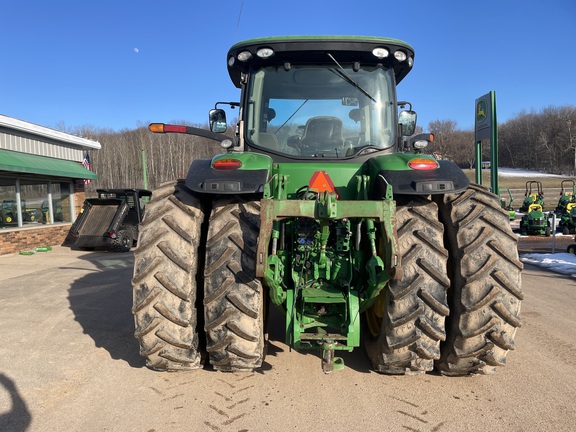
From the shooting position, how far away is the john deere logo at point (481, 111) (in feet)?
32.2

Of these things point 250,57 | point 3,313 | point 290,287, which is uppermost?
point 250,57

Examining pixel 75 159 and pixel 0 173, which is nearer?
pixel 0 173

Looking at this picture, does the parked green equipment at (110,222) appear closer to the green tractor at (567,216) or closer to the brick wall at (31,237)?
the brick wall at (31,237)

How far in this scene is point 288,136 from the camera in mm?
3717

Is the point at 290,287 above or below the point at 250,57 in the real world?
below

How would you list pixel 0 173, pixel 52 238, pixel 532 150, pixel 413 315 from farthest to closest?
pixel 532 150 < pixel 52 238 < pixel 0 173 < pixel 413 315

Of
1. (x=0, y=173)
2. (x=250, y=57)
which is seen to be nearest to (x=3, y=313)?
(x=250, y=57)

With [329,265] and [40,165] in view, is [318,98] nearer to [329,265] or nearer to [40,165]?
[329,265]

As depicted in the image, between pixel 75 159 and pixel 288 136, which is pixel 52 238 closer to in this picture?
pixel 75 159

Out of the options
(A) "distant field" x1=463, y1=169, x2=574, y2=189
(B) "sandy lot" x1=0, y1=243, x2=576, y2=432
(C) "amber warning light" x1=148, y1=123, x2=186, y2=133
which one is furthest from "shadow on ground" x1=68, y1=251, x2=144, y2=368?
(A) "distant field" x1=463, y1=169, x2=574, y2=189

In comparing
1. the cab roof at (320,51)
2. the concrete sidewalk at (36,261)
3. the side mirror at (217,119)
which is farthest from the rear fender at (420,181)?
the concrete sidewalk at (36,261)

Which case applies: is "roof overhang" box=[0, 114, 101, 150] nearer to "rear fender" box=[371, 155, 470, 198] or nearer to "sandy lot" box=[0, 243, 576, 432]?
"sandy lot" box=[0, 243, 576, 432]

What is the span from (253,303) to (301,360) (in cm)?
104

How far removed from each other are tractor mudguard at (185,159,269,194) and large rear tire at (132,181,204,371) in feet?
0.90
